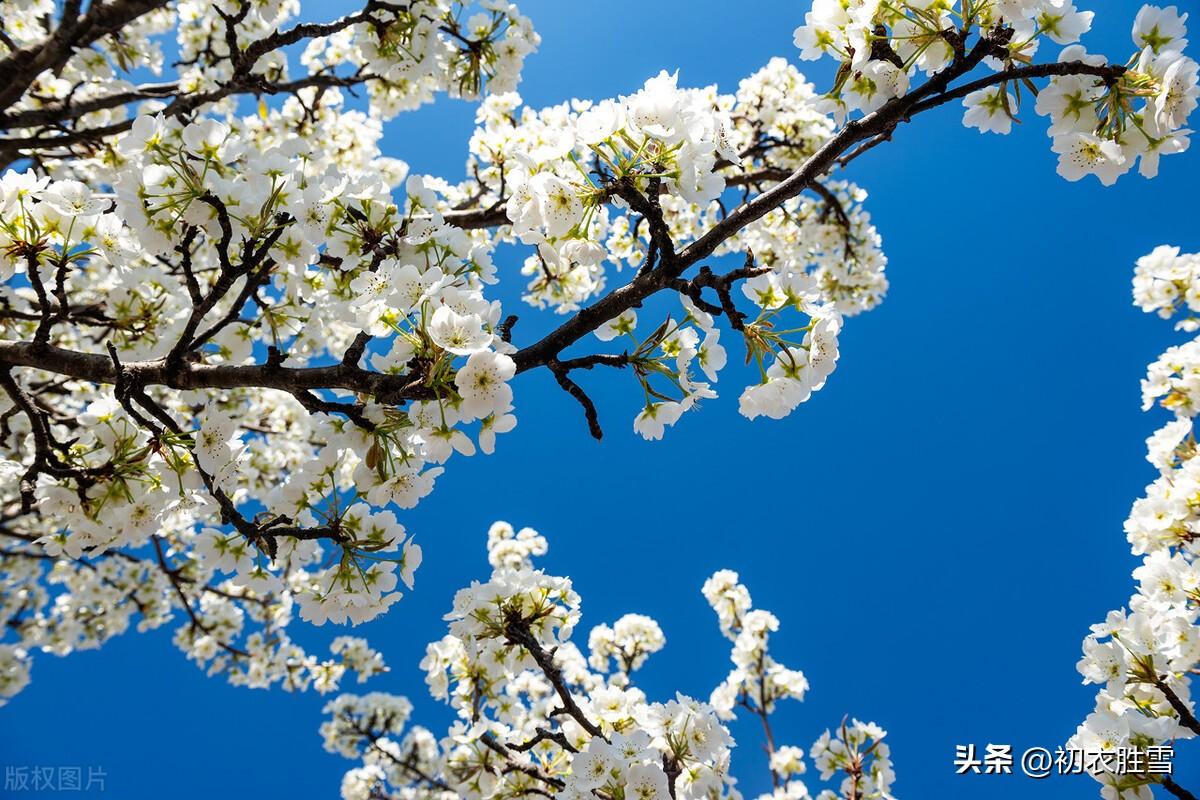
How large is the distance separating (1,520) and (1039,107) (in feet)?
32.3

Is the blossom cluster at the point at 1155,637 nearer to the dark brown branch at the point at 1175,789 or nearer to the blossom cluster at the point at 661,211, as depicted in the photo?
the dark brown branch at the point at 1175,789

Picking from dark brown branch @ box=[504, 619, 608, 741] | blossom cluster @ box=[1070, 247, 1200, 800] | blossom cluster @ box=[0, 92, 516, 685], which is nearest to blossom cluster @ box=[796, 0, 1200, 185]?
blossom cluster @ box=[0, 92, 516, 685]

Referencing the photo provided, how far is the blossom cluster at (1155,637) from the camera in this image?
3.32 metres

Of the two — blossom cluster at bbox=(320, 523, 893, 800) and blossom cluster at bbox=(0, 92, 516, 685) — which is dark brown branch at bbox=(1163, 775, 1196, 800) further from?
blossom cluster at bbox=(0, 92, 516, 685)

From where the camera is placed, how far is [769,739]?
7094 mm

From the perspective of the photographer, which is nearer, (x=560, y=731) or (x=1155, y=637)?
(x=1155, y=637)

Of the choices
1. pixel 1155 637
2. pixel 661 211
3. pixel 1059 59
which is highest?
pixel 1059 59

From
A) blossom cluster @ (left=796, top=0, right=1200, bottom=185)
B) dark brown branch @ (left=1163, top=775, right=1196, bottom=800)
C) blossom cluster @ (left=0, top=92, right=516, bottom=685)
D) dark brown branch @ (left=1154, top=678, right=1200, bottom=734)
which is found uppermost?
blossom cluster @ (left=796, top=0, right=1200, bottom=185)

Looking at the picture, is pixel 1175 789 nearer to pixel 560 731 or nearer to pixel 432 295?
pixel 560 731

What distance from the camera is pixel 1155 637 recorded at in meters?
3.69

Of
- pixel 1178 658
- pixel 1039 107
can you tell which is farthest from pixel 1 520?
pixel 1178 658

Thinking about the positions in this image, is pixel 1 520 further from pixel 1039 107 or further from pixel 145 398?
pixel 1039 107

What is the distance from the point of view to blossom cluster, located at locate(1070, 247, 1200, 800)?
332 centimetres

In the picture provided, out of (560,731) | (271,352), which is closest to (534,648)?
(560,731)
